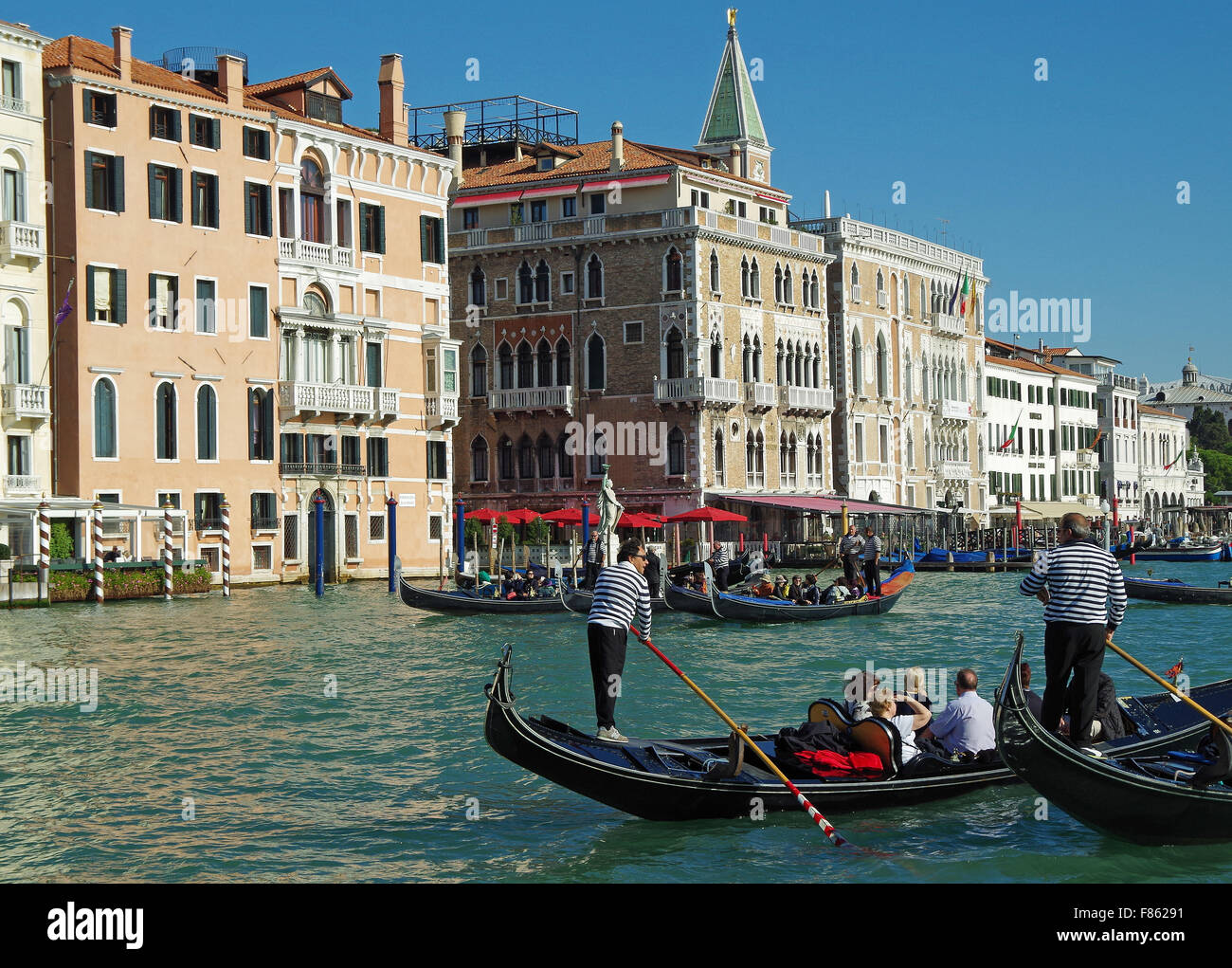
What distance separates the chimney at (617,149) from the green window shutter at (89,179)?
13115 mm

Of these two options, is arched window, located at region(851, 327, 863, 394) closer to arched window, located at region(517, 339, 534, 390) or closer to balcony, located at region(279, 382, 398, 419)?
arched window, located at region(517, 339, 534, 390)

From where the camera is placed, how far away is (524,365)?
3753 cm

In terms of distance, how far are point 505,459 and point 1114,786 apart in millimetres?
30760

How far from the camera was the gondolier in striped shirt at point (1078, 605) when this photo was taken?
784cm

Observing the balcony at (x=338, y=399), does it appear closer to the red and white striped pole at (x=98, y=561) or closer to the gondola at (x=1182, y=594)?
the red and white striped pole at (x=98, y=561)

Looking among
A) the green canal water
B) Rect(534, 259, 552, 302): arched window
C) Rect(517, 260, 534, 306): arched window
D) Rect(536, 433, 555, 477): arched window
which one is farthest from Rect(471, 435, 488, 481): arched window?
the green canal water

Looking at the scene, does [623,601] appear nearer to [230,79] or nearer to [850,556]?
[850,556]

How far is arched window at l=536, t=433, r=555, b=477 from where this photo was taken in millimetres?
37156

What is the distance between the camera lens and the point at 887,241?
44062mm

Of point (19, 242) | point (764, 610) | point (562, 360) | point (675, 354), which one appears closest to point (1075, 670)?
point (764, 610)

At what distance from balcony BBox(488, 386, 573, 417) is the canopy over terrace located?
1148 centimetres
